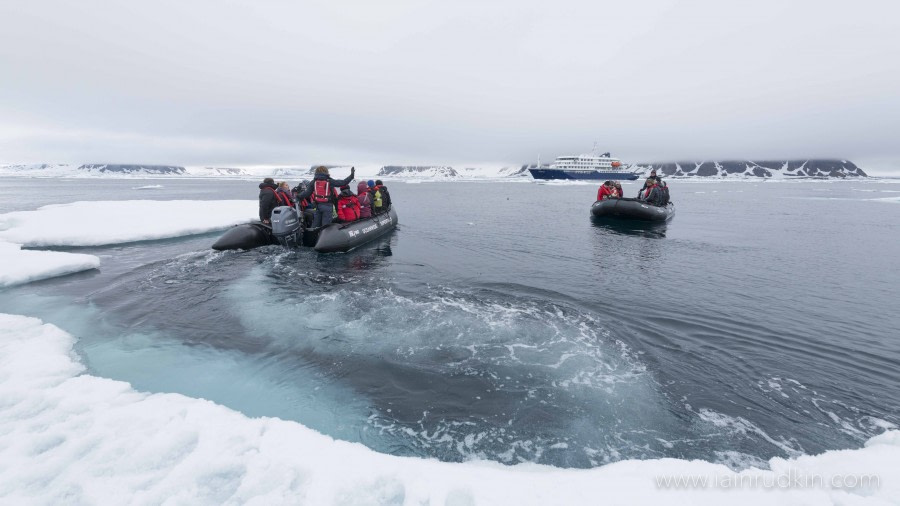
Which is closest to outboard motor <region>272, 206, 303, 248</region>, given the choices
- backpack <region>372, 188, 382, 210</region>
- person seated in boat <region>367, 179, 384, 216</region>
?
person seated in boat <region>367, 179, 384, 216</region>

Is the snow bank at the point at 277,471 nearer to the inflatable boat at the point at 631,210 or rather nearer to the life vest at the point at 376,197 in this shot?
the life vest at the point at 376,197

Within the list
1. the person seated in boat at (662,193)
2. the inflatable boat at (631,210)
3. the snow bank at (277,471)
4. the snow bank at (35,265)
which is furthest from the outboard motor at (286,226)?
the person seated in boat at (662,193)

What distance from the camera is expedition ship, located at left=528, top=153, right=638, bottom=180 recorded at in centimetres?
9417

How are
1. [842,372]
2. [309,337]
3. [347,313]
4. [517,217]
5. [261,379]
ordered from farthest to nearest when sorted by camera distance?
[517,217], [347,313], [309,337], [842,372], [261,379]

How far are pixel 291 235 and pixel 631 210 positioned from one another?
17672 mm

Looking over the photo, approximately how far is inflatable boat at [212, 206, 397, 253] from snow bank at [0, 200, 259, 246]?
5172mm

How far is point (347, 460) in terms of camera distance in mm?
3166

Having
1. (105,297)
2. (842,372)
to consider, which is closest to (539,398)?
(842,372)

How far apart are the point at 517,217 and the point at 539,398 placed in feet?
70.9

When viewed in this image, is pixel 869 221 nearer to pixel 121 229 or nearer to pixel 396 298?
pixel 396 298

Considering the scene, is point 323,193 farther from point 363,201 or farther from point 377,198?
point 377,198

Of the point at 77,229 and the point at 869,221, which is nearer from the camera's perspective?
the point at 77,229

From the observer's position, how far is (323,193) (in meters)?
12.7

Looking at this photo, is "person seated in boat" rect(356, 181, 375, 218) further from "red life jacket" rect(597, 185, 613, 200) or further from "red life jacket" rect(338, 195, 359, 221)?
A: "red life jacket" rect(597, 185, 613, 200)
